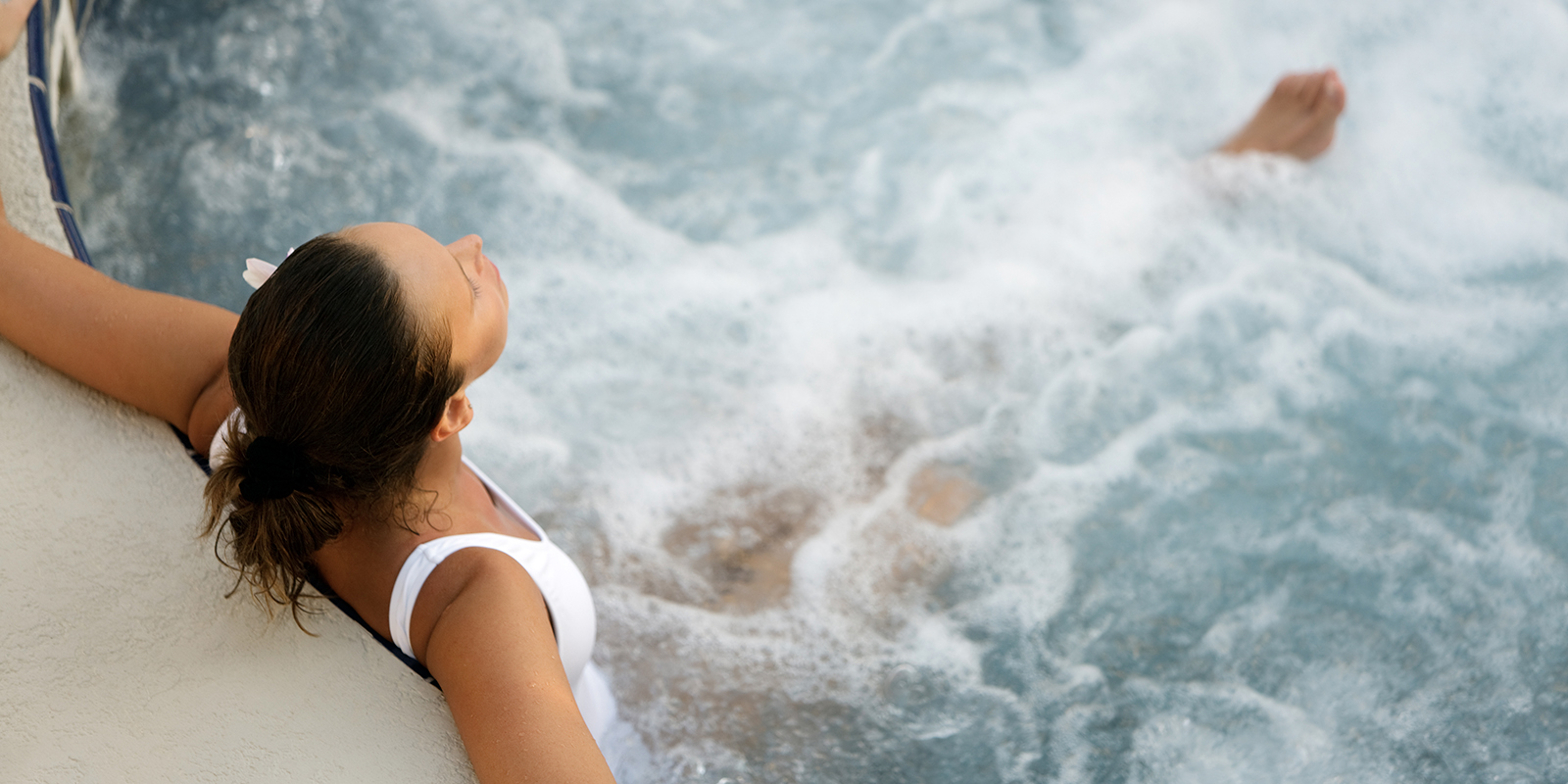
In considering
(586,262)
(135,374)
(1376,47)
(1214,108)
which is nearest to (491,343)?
(135,374)

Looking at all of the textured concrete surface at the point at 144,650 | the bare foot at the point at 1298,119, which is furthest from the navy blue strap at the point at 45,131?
the bare foot at the point at 1298,119

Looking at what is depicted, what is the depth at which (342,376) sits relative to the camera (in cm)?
99

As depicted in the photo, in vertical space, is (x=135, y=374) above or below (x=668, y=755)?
above

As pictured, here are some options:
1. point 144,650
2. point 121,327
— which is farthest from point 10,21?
point 144,650

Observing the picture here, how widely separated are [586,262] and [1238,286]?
1.52 metres

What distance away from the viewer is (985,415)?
225 centimetres

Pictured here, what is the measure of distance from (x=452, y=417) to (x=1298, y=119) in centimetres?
233

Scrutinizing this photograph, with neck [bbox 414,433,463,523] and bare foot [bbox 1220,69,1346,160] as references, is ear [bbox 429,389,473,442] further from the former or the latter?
bare foot [bbox 1220,69,1346,160]

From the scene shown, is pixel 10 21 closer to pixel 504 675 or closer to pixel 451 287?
pixel 451 287

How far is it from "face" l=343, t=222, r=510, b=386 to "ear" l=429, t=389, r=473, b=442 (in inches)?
1.0

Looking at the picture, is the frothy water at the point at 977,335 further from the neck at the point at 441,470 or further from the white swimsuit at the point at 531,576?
the neck at the point at 441,470

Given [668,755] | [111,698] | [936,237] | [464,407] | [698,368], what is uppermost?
[936,237]

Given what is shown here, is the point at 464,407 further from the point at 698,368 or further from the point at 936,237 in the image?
the point at 936,237

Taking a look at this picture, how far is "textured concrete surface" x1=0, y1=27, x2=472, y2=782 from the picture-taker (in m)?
1.16
